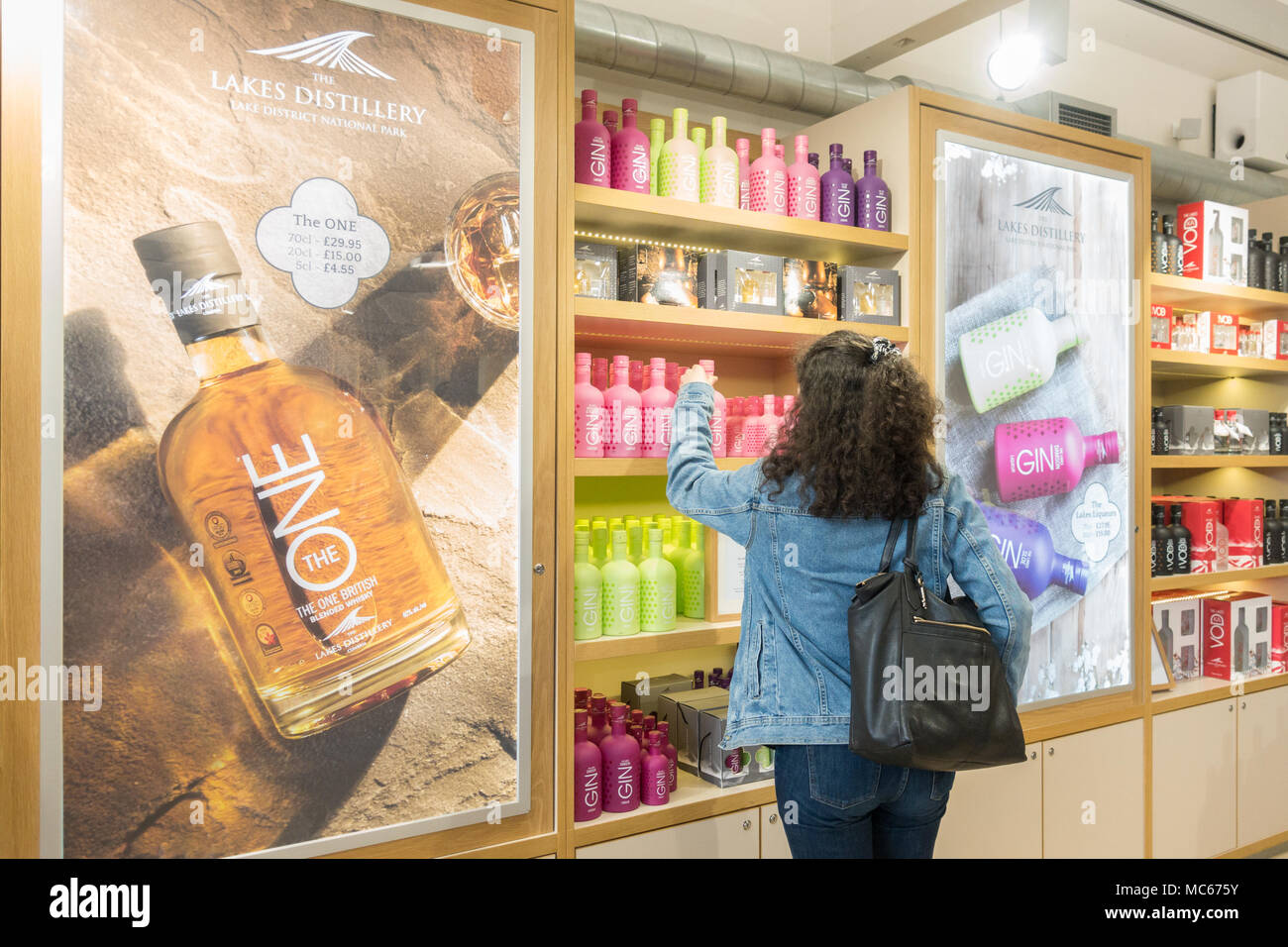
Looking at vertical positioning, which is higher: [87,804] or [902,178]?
[902,178]

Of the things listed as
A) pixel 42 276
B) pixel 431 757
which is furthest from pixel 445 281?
pixel 431 757

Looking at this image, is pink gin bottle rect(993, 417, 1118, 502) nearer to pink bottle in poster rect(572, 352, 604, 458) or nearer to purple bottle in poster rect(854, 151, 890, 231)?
purple bottle in poster rect(854, 151, 890, 231)

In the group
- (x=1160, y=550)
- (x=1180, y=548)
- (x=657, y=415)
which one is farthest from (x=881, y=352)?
(x=1180, y=548)

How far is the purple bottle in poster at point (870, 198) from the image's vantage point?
8.89ft

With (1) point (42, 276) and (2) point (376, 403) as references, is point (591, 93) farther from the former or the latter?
(1) point (42, 276)

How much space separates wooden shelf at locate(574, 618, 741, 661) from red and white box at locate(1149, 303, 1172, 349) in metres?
2.27

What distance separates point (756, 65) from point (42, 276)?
224 centimetres

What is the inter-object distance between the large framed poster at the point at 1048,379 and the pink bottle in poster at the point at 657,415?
38.5 inches

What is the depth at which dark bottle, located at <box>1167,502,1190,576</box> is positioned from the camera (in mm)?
3537

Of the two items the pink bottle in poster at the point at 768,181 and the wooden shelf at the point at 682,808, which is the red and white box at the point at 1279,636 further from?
the pink bottle in poster at the point at 768,181

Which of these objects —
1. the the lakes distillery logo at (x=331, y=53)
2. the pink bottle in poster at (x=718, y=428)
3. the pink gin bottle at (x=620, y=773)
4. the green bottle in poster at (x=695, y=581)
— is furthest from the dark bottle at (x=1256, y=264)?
the the lakes distillery logo at (x=331, y=53)

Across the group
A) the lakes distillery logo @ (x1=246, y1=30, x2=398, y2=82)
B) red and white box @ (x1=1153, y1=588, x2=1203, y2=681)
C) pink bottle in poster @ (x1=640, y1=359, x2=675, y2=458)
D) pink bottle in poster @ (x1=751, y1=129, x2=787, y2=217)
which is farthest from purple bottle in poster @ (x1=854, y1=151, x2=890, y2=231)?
red and white box @ (x1=1153, y1=588, x2=1203, y2=681)

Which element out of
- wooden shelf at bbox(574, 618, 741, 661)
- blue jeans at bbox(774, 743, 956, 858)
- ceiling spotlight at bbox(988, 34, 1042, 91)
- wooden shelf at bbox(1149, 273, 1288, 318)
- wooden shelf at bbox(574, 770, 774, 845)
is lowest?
wooden shelf at bbox(574, 770, 774, 845)

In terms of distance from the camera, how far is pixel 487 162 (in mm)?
2051
